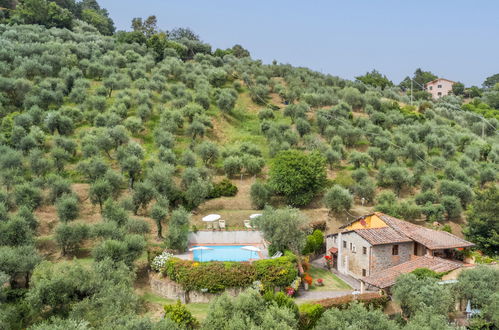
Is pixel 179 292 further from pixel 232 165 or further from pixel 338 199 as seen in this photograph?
pixel 232 165

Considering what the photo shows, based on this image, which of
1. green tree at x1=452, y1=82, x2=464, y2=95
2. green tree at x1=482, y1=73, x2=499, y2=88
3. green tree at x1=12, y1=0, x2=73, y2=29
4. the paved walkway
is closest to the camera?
the paved walkway

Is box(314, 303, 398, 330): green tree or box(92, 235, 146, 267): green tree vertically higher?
box(92, 235, 146, 267): green tree

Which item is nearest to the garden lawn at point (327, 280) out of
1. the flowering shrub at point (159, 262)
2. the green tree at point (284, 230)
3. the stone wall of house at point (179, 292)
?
the green tree at point (284, 230)

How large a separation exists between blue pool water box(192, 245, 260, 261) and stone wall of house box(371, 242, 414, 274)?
8633 millimetres

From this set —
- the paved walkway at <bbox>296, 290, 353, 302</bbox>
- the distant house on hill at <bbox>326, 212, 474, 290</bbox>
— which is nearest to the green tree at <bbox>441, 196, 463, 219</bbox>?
the distant house on hill at <bbox>326, 212, 474, 290</bbox>

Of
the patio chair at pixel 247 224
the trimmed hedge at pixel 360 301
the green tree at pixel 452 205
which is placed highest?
the green tree at pixel 452 205

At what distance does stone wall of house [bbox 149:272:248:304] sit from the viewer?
24.5 m

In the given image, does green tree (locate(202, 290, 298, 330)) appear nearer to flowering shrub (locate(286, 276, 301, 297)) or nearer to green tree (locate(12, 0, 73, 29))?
flowering shrub (locate(286, 276, 301, 297))

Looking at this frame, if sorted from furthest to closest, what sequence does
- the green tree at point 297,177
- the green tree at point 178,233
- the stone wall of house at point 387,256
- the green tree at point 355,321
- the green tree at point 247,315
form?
the green tree at point 297,177 < the stone wall of house at point 387,256 < the green tree at point 178,233 < the green tree at point 355,321 < the green tree at point 247,315

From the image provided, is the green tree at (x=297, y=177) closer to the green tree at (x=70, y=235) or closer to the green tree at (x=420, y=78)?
the green tree at (x=70, y=235)

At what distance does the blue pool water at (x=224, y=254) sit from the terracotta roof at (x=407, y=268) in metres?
8.66

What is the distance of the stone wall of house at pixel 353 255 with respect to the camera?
1187 inches

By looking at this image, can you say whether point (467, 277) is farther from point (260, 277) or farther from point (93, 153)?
point (93, 153)

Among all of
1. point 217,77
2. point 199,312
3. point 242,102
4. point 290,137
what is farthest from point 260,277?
point 217,77
